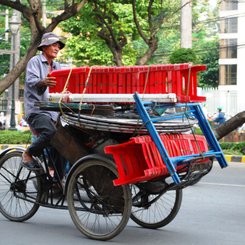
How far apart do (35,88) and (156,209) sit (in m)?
1.74

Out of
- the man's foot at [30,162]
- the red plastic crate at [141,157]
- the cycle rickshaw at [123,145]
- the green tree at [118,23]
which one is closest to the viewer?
the red plastic crate at [141,157]

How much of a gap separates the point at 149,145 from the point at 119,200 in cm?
70

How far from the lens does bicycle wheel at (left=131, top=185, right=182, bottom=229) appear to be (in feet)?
20.6

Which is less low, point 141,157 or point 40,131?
point 40,131

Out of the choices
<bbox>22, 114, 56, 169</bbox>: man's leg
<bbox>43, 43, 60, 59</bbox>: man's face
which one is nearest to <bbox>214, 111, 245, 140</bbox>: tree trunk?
<bbox>43, 43, 60, 59</bbox>: man's face

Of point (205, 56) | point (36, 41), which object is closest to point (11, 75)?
point (36, 41)

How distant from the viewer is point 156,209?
677 cm

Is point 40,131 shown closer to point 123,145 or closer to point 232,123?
point 123,145

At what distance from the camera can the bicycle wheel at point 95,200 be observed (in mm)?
5984

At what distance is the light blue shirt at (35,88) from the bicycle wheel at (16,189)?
65cm

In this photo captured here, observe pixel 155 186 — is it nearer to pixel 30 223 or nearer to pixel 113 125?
pixel 113 125

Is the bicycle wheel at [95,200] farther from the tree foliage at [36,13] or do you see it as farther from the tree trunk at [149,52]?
the tree trunk at [149,52]

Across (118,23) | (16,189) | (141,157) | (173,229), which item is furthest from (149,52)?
(141,157)

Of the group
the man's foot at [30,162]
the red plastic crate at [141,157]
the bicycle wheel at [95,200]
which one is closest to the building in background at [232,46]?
the man's foot at [30,162]
